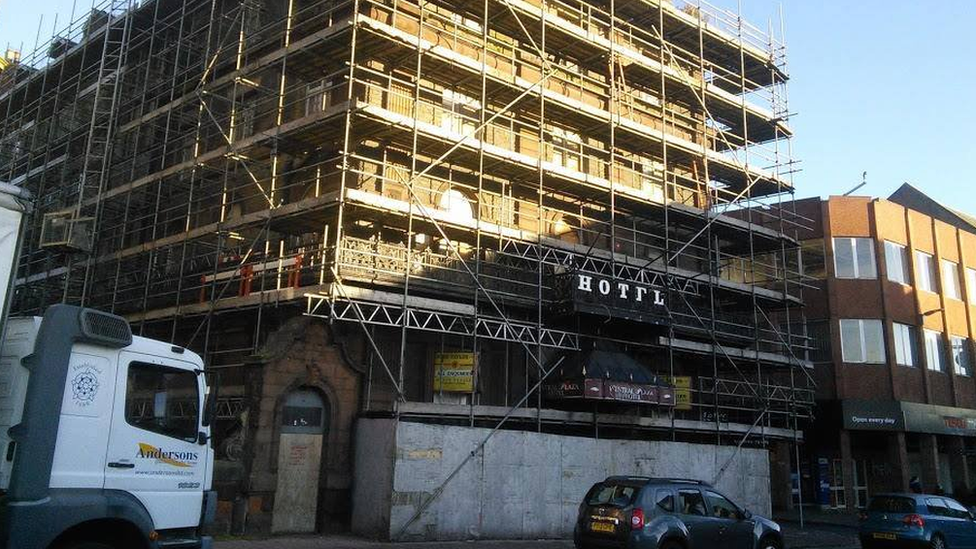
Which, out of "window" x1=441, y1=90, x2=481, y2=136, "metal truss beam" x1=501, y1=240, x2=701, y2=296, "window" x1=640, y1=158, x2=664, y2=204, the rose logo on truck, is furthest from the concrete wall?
"window" x1=640, y1=158, x2=664, y2=204

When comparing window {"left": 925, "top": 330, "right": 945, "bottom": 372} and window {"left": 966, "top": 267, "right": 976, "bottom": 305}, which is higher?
window {"left": 966, "top": 267, "right": 976, "bottom": 305}

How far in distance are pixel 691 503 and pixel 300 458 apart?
27.5ft

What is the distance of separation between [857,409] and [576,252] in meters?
16.2

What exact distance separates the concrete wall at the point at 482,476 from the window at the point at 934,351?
19.4m

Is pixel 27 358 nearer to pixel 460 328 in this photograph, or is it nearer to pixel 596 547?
pixel 596 547

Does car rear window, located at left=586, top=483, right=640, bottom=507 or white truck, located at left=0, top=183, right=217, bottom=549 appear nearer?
white truck, located at left=0, top=183, right=217, bottom=549

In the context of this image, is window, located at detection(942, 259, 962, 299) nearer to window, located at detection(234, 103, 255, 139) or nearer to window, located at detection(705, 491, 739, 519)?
window, located at detection(705, 491, 739, 519)

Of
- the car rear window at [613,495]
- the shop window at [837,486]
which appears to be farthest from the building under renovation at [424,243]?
the shop window at [837,486]

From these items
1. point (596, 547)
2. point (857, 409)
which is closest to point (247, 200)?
point (596, 547)

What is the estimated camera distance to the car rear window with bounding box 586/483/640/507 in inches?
489

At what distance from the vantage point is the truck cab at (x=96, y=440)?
750 cm

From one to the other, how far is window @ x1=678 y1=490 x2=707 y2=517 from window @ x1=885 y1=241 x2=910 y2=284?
24.0 metres

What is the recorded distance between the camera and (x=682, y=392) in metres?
23.9

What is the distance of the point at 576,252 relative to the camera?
21.5m
